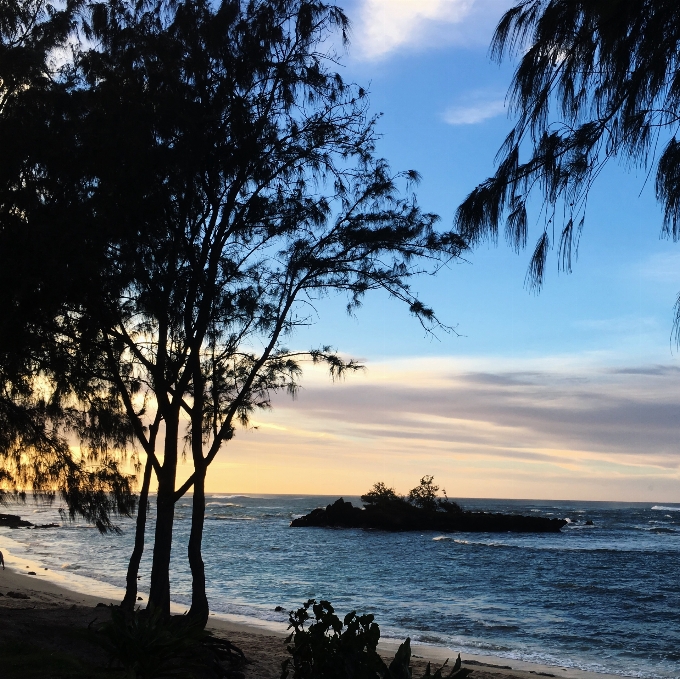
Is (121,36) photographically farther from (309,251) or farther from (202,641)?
(202,641)

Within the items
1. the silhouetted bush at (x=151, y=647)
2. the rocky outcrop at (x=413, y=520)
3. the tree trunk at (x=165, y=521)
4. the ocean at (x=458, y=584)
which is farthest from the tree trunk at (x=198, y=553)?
the rocky outcrop at (x=413, y=520)

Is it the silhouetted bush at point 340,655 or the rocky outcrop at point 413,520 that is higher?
the silhouetted bush at point 340,655

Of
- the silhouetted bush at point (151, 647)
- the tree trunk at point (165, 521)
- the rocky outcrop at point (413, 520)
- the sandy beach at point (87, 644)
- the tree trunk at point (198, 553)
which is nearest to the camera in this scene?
the silhouetted bush at point (151, 647)

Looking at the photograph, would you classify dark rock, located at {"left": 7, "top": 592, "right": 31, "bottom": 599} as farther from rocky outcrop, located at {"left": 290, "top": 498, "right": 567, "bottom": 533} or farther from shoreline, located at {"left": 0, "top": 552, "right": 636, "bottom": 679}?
rocky outcrop, located at {"left": 290, "top": 498, "right": 567, "bottom": 533}

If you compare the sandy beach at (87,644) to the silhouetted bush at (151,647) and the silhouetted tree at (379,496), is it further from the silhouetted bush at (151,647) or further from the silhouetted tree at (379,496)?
the silhouetted tree at (379,496)

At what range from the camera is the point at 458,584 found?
32.3m

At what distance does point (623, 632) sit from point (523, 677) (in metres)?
10.3

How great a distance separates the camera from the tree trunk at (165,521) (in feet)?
36.7

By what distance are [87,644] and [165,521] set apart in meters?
2.29

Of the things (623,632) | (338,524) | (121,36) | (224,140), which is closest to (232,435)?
(224,140)

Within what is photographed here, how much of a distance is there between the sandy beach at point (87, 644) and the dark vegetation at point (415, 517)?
5063cm

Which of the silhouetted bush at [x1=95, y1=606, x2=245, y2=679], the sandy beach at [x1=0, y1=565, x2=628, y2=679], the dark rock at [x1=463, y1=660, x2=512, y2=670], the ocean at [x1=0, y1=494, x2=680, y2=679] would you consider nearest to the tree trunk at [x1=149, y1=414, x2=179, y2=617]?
the sandy beach at [x1=0, y1=565, x2=628, y2=679]

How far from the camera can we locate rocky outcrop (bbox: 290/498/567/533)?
7106cm

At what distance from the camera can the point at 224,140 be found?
11.4 m
